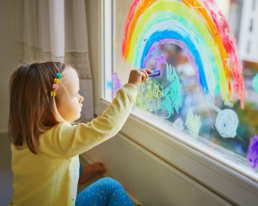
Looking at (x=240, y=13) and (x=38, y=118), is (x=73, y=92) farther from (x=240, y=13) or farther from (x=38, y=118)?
(x=240, y=13)

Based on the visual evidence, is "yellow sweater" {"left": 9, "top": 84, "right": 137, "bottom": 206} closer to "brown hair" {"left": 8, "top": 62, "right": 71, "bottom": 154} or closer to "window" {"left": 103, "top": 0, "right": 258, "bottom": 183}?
"brown hair" {"left": 8, "top": 62, "right": 71, "bottom": 154}

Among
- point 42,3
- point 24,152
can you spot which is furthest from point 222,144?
point 42,3

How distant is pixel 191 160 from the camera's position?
2.48 ft

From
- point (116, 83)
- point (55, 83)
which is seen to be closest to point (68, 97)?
point (55, 83)

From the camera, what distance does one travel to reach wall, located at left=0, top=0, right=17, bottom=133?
153 centimetres

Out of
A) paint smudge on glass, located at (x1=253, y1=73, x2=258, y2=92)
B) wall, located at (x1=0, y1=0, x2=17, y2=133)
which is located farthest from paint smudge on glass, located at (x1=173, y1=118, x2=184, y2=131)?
wall, located at (x1=0, y1=0, x2=17, y2=133)

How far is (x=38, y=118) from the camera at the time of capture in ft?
2.19

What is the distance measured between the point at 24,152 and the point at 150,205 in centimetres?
52

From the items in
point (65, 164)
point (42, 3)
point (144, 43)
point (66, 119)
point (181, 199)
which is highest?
point (42, 3)

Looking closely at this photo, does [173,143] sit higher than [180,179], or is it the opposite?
[173,143]

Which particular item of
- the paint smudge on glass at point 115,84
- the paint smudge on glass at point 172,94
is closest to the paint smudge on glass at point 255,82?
the paint smudge on glass at point 172,94

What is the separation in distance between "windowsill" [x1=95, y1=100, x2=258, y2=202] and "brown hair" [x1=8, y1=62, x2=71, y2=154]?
38cm

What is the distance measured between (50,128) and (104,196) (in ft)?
1.15

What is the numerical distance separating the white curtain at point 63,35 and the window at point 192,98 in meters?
0.22
